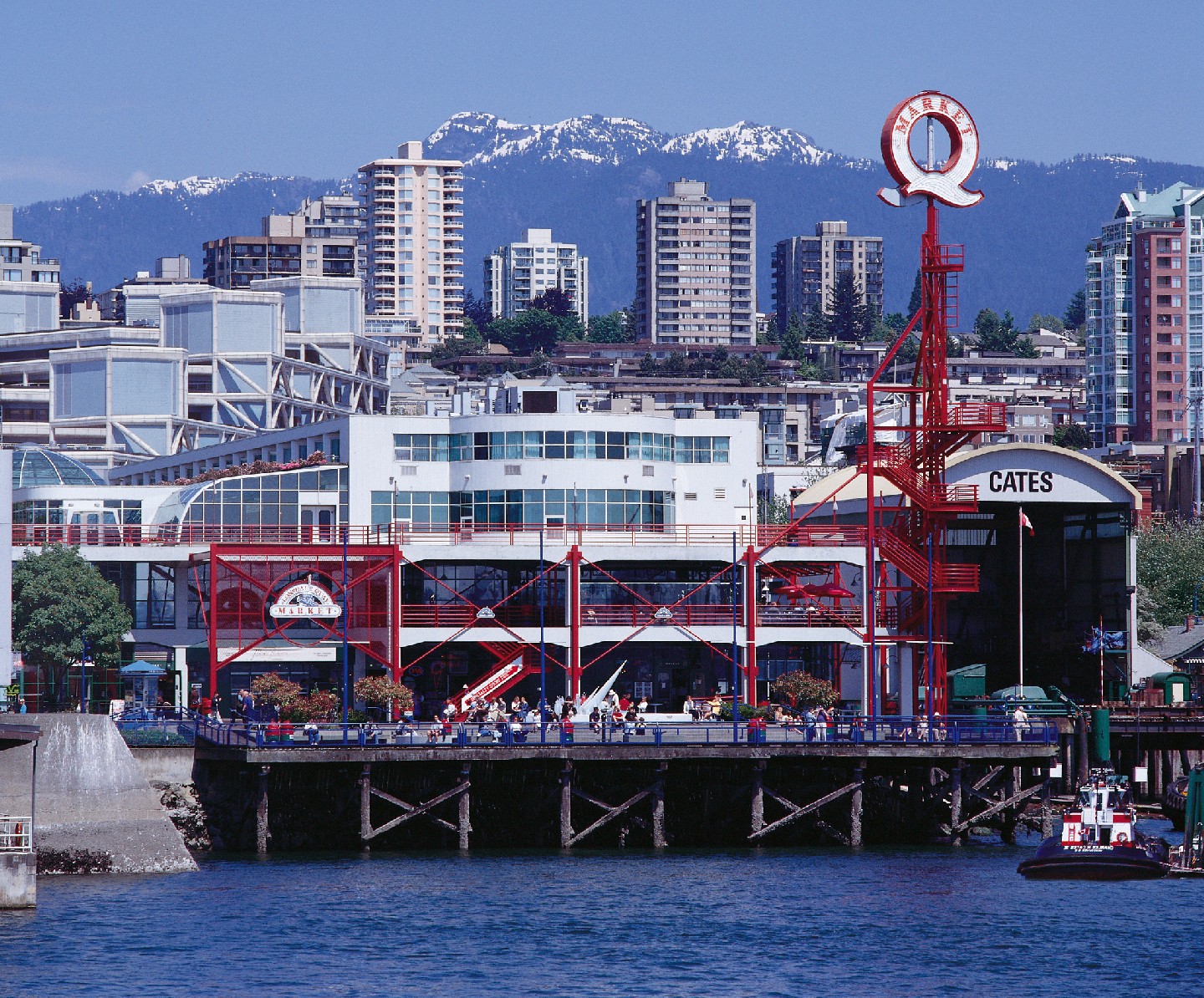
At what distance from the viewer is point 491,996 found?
5528 centimetres

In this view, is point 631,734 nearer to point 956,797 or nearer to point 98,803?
point 956,797

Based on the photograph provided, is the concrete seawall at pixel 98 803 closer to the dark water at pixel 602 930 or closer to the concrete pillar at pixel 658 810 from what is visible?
the dark water at pixel 602 930

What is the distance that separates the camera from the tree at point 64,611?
104625 millimetres

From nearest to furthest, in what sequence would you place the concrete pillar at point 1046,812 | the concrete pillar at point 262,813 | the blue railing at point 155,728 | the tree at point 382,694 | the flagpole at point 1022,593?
the concrete pillar at point 262,813 < the blue railing at point 155,728 < the concrete pillar at point 1046,812 < the tree at point 382,694 < the flagpole at point 1022,593

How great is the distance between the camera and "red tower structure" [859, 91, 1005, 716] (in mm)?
102250

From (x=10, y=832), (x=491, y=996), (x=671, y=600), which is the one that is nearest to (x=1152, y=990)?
(x=491, y=996)

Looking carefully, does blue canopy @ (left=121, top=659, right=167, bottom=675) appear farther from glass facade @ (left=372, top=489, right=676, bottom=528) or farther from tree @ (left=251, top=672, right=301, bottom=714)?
glass facade @ (left=372, top=489, right=676, bottom=528)

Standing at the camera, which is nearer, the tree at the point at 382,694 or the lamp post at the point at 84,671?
the tree at the point at 382,694

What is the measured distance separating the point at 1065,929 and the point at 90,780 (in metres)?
32.0

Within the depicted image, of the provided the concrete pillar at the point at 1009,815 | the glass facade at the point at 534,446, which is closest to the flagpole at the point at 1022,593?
the glass facade at the point at 534,446

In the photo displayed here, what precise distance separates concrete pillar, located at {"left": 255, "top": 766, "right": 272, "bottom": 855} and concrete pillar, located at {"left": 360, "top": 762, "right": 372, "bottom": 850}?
3.47 m

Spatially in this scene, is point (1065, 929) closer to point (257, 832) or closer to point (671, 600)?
point (257, 832)

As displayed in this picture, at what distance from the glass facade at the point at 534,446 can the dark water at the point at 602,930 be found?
37061mm

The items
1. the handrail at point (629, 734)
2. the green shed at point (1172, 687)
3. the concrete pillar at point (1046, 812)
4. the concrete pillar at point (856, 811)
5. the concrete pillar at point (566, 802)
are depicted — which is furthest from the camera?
the green shed at point (1172, 687)
